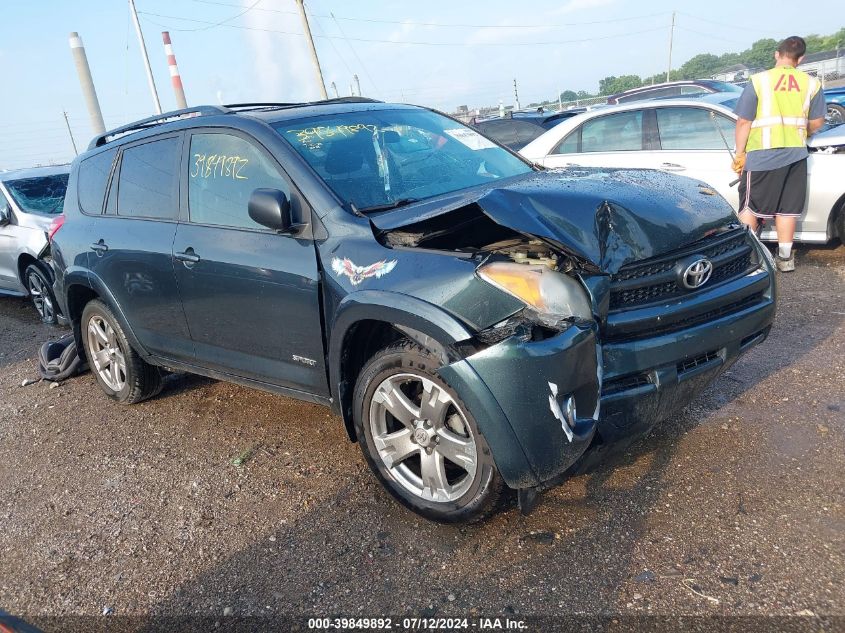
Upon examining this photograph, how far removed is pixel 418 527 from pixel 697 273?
5.24 ft

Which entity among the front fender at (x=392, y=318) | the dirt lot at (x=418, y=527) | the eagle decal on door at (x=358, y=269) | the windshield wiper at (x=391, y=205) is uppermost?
the windshield wiper at (x=391, y=205)

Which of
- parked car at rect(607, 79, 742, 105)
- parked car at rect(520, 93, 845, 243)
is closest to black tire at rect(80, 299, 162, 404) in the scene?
parked car at rect(520, 93, 845, 243)

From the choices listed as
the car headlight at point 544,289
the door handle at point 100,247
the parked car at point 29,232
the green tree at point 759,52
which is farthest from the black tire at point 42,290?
the green tree at point 759,52

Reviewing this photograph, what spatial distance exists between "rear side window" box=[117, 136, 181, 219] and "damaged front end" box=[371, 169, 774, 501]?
1592 millimetres

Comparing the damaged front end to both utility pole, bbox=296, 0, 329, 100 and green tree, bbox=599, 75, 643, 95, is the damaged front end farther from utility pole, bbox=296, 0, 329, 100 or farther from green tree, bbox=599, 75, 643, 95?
green tree, bbox=599, 75, 643, 95

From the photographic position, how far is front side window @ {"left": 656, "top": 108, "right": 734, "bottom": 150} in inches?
256

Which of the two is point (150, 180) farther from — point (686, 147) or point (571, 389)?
point (686, 147)

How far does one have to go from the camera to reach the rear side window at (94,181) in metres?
4.58

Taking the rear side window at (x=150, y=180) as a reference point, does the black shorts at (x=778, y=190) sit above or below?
below

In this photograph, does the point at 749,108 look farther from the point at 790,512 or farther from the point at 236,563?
the point at 236,563

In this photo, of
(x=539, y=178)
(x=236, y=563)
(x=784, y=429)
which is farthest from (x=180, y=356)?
(x=784, y=429)

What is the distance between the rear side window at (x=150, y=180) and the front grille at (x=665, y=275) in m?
2.58

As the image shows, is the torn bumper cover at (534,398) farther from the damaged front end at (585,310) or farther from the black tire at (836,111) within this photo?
the black tire at (836,111)

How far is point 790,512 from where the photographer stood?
8.77 ft
